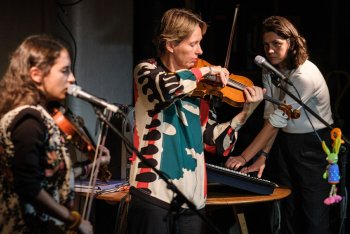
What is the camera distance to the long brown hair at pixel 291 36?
11.1 ft

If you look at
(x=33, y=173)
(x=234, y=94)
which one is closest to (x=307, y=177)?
(x=234, y=94)

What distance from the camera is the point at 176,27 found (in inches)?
102

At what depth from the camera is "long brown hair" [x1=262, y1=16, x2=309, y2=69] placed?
337cm

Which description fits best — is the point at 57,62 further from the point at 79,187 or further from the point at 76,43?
the point at 76,43

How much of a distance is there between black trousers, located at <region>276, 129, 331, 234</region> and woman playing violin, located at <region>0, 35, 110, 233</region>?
5.72ft

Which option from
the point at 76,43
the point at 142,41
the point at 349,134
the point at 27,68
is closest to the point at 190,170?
the point at 27,68

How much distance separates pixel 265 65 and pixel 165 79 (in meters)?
0.52

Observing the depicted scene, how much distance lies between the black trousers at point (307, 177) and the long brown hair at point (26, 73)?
1.86 meters

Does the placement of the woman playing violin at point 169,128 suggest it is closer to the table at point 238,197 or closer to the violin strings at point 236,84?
the violin strings at point 236,84

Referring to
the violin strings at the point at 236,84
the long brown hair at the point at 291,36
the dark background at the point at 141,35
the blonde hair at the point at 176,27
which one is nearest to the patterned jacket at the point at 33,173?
the blonde hair at the point at 176,27

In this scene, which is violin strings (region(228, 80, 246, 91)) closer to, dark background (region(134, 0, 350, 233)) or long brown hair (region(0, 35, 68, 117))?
long brown hair (region(0, 35, 68, 117))

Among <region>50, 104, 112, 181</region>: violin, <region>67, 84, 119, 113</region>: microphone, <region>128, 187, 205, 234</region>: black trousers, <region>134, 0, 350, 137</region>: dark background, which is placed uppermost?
<region>134, 0, 350, 137</region>: dark background

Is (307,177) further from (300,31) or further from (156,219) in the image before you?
(300,31)

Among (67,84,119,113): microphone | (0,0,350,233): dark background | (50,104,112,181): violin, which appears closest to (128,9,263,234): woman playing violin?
(50,104,112,181): violin
